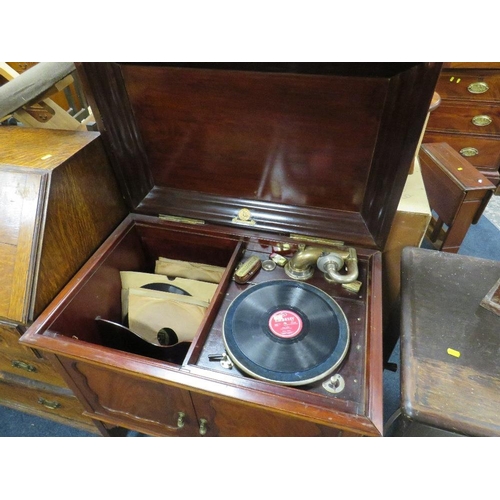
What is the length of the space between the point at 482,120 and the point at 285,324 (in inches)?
89.9

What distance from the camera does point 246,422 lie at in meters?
0.83

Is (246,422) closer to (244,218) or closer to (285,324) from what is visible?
(285,324)

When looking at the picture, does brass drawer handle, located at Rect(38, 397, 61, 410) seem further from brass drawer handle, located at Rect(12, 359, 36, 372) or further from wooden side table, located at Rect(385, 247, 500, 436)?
wooden side table, located at Rect(385, 247, 500, 436)

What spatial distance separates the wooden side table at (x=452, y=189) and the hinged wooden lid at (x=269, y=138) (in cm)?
102

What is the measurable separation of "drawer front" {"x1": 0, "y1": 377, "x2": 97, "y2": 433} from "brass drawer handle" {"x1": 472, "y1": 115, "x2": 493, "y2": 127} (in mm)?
2782

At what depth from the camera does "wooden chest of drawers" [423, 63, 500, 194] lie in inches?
84.0

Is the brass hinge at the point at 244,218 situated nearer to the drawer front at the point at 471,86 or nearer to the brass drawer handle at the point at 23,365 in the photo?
the brass drawer handle at the point at 23,365

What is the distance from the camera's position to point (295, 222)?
1070 millimetres

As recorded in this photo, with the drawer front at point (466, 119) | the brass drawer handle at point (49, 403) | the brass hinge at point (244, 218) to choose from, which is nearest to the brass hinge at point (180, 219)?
the brass hinge at point (244, 218)

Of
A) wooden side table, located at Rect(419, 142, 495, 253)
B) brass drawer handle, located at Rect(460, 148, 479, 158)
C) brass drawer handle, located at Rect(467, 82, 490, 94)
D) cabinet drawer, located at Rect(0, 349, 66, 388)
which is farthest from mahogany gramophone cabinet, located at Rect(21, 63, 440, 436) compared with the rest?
brass drawer handle, located at Rect(460, 148, 479, 158)

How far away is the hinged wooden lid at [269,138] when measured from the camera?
0.79 metres

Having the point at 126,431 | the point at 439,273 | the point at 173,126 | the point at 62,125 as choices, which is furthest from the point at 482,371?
the point at 62,125

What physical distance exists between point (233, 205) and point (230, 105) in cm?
32
